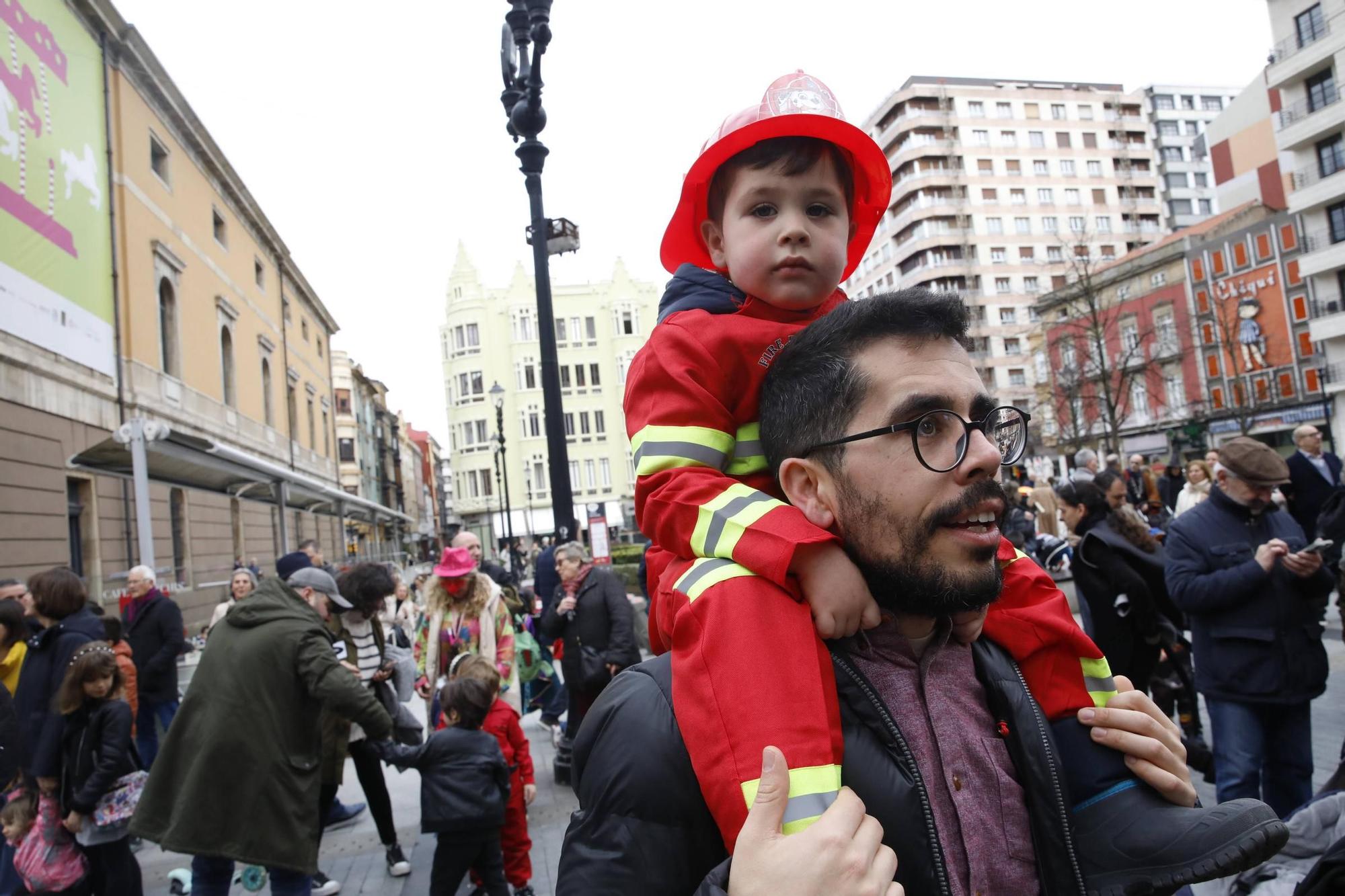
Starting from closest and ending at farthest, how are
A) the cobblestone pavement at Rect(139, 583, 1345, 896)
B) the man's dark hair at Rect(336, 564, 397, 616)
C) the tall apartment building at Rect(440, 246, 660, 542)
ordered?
the cobblestone pavement at Rect(139, 583, 1345, 896) < the man's dark hair at Rect(336, 564, 397, 616) < the tall apartment building at Rect(440, 246, 660, 542)

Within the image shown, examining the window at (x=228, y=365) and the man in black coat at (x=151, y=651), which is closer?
the man in black coat at (x=151, y=651)

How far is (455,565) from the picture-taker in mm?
6984

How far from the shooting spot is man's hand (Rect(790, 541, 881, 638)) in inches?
57.1

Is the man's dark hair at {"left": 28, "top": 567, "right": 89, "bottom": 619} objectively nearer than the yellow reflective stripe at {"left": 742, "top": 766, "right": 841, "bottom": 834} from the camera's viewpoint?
No

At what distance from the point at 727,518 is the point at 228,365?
32.7 m

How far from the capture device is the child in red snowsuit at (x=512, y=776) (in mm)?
5629

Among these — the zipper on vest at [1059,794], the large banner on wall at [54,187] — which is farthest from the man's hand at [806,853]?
the large banner on wall at [54,187]

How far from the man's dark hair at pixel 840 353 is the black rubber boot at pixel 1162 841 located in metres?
0.78

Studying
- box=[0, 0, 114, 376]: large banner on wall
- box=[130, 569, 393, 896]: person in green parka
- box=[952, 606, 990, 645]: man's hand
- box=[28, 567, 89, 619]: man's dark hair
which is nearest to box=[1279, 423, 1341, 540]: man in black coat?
box=[952, 606, 990, 645]: man's hand

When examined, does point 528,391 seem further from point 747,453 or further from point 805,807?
point 805,807

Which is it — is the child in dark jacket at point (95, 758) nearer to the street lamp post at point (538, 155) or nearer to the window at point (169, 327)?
the street lamp post at point (538, 155)

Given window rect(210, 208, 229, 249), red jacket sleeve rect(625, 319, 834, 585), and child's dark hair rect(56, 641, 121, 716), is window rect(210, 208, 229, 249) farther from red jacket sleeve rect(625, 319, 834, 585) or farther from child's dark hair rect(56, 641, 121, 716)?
red jacket sleeve rect(625, 319, 834, 585)

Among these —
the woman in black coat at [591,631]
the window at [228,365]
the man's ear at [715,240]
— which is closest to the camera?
the man's ear at [715,240]

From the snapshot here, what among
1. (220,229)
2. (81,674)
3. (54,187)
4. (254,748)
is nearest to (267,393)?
(220,229)
